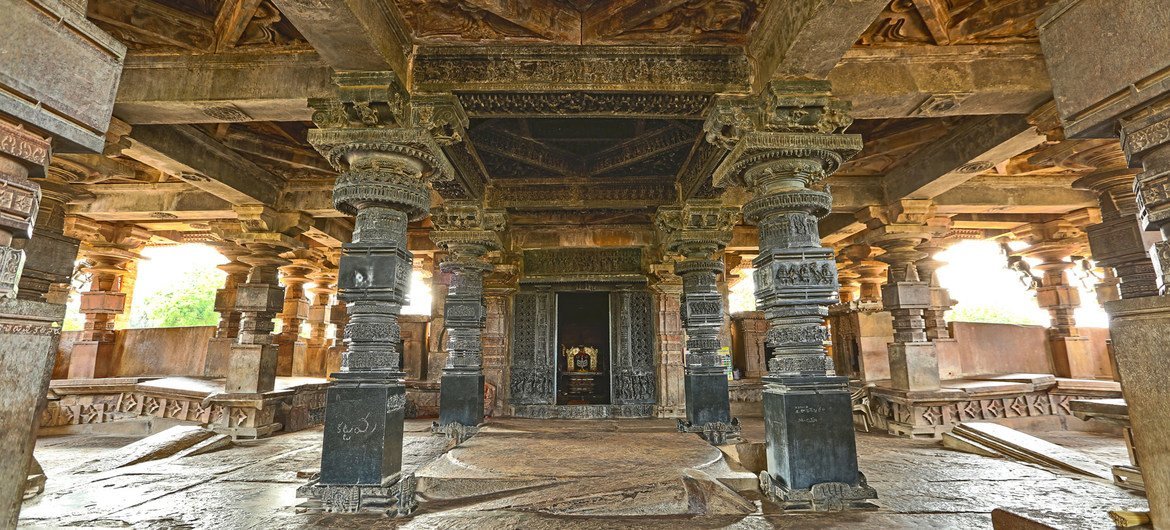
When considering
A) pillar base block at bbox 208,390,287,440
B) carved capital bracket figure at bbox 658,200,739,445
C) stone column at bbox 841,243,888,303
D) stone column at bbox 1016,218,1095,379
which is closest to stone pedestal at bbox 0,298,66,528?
carved capital bracket figure at bbox 658,200,739,445

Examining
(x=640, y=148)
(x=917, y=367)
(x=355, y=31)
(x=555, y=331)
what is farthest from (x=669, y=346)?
(x=355, y=31)

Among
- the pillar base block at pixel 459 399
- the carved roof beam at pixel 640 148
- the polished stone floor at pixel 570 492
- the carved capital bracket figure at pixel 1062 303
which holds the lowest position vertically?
the polished stone floor at pixel 570 492

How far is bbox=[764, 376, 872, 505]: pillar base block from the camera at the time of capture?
147 inches

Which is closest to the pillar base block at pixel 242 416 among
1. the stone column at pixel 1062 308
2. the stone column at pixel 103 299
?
the stone column at pixel 103 299

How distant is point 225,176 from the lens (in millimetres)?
6859

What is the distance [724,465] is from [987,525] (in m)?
2.01

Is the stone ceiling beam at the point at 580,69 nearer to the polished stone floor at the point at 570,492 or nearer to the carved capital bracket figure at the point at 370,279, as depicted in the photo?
the carved capital bracket figure at the point at 370,279

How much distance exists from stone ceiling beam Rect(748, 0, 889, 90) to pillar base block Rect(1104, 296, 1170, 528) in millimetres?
2116

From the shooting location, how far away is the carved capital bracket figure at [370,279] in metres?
3.77

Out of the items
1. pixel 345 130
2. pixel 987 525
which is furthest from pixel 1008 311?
pixel 345 130

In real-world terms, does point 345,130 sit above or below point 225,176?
below

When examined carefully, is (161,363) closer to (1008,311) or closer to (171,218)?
(171,218)

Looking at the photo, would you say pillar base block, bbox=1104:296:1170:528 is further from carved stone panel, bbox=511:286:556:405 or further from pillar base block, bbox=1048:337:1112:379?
pillar base block, bbox=1048:337:1112:379

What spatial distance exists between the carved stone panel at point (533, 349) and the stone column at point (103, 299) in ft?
28.5
